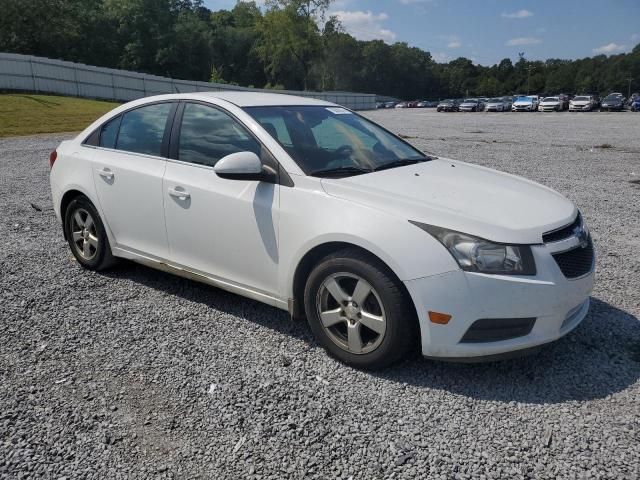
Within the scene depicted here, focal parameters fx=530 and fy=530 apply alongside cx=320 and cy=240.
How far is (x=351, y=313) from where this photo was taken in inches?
128

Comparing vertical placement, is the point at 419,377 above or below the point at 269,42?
below

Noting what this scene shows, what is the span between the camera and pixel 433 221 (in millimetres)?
2988

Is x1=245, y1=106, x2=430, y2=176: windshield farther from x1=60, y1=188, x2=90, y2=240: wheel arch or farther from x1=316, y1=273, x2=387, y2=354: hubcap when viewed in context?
x1=60, y1=188, x2=90, y2=240: wheel arch

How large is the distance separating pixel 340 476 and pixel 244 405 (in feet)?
2.51

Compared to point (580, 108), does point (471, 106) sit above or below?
below

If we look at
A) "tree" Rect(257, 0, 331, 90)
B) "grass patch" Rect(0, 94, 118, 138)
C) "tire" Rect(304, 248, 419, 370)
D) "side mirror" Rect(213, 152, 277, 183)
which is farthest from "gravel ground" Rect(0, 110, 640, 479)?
"tree" Rect(257, 0, 331, 90)

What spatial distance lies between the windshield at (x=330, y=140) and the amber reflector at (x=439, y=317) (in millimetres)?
1170

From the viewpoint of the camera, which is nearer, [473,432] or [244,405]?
[473,432]

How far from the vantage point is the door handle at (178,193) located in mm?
3929

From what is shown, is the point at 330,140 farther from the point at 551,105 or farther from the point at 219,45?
the point at 219,45

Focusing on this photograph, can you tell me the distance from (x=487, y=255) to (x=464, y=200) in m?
0.49

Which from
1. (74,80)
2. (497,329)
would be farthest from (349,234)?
(74,80)

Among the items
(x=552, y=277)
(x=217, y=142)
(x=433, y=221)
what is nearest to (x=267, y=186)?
(x=217, y=142)

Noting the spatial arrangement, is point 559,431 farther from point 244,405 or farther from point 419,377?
point 244,405
